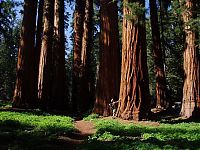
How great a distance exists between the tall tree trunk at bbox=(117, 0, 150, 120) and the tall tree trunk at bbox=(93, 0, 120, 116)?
2181 mm

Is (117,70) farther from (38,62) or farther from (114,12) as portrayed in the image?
(38,62)

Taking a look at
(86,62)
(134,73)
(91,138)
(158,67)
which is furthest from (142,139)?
(86,62)

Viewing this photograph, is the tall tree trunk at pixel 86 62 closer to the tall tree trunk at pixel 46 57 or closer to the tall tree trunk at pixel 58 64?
the tall tree trunk at pixel 58 64

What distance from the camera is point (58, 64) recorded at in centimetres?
2692

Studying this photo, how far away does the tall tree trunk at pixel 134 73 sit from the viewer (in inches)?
634

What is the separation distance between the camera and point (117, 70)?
18.9m

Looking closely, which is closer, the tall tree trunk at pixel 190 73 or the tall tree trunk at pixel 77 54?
the tall tree trunk at pixel 190 73

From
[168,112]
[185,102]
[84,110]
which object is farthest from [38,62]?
[185,102]

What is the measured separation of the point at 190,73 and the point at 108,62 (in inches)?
143

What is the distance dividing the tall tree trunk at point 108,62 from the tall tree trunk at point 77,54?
7350 millimetres

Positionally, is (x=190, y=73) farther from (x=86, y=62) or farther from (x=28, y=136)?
(x=86, y=62)

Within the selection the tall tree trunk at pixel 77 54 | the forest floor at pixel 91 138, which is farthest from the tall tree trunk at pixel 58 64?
the forest floor at pixel 91 138

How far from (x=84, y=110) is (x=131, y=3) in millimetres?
11247

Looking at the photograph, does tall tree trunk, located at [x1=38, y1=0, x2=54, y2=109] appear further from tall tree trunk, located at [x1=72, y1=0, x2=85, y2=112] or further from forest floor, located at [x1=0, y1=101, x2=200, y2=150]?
forest floor, located at [x1=0, y1=101, x2=200, y2=150]
